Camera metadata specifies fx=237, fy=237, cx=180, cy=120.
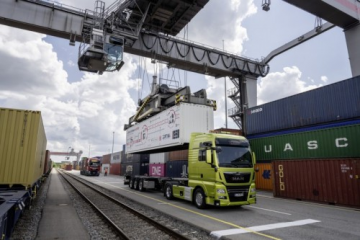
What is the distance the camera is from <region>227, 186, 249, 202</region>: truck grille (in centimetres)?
1014

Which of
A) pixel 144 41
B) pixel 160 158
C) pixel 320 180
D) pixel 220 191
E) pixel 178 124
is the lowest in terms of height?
pixel 220 191

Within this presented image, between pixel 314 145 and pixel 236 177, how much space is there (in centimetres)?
893

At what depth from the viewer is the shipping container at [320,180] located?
12117 millimetres

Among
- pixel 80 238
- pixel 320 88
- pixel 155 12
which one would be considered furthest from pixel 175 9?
pixel 80 238

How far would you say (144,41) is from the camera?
68.8ft

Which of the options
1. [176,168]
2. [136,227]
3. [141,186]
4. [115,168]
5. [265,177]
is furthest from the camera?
[115,168]

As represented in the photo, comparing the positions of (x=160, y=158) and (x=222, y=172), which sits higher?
(x=160, y=158)

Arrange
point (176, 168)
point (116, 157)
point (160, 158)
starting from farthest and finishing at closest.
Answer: point (116, 157), point (160, 158), point (176, 168)

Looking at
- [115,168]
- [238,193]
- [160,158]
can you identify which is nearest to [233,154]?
[238,193]

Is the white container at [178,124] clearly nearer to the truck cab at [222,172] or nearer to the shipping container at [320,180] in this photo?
the truck cab at [222,172]

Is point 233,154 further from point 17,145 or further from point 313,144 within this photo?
point 17,145

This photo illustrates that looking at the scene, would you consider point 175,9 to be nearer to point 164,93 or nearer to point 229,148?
point 164,93

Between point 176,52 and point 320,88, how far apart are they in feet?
40.4

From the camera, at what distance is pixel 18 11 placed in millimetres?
16891
